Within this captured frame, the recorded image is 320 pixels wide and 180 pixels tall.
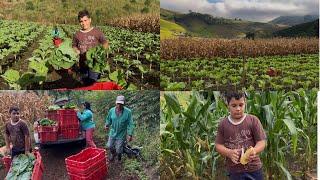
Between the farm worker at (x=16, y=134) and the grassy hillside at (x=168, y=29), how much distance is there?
1.36m

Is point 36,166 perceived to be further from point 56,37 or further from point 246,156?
point 246,156

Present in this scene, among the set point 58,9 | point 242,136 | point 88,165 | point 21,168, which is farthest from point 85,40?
point 242,136

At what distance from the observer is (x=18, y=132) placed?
185 inches

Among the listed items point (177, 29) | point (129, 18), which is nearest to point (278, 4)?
point (177, 29)

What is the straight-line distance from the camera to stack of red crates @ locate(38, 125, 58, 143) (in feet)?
15.7

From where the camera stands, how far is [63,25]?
4.94m

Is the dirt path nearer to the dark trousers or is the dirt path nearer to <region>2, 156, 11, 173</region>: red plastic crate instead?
<region>2, 156, 11, 173</region>: red plastic crate

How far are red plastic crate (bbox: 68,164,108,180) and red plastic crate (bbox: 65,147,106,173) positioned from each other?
0.22ft

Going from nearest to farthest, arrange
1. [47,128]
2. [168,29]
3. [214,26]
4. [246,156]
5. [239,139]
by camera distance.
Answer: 1. [246,156]
2. [239,139]
3. [47,128]
4. [168,29]
5. [214,26]

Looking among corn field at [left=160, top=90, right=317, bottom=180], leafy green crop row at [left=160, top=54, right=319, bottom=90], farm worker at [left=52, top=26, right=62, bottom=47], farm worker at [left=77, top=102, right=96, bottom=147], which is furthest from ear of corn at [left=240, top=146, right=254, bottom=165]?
farm worker at [left=52, top=26, right=62, bottom=47]

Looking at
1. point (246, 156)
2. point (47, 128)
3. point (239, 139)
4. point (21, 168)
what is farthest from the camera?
point (47, 128)

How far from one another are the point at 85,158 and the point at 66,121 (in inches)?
13.4

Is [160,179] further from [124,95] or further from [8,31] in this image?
[8,31]

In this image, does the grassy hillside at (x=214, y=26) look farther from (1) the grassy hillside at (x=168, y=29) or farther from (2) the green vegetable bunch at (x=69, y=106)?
(2) the green vegetable bunch at (x=69, y=106)
